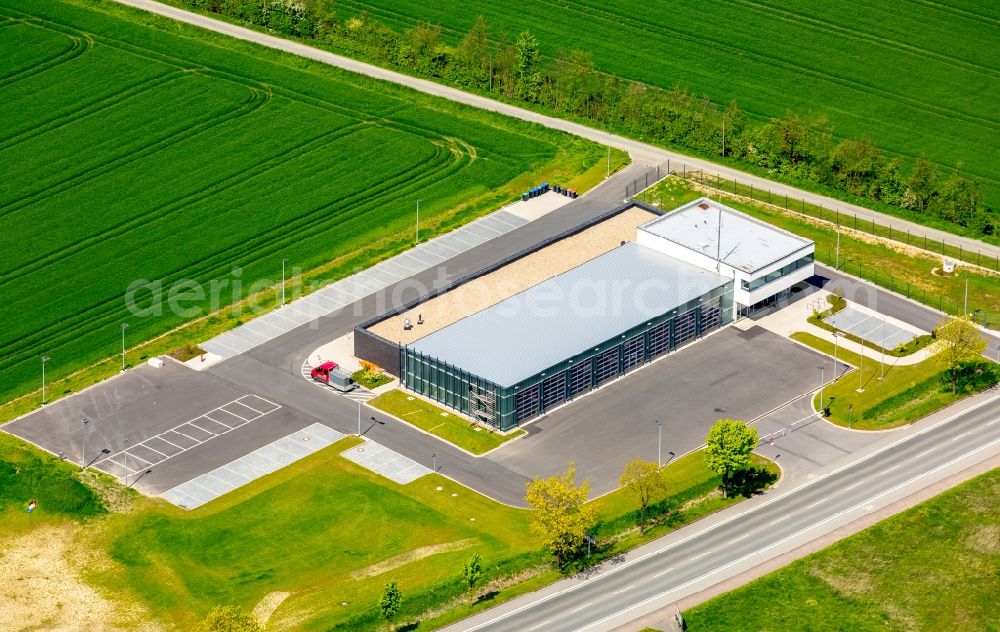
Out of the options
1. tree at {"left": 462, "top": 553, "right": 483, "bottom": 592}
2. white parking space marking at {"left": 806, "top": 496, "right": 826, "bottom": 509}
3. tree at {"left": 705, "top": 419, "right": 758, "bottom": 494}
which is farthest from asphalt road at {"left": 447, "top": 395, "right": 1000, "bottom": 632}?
tree at {"left": 705, "top": 419, "right": 758, "bottom": 494}

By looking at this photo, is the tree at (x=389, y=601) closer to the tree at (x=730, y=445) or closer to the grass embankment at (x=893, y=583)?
the grass embankment at (x=893, y=583)

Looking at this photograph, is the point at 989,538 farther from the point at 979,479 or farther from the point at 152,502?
the point at 152,502

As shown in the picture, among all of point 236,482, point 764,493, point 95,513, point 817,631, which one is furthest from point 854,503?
point 95,513

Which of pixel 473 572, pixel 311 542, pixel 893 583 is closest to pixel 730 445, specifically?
pixel 893 583

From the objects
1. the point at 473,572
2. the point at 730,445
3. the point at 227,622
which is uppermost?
the point at 730,445

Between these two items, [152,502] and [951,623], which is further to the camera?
[152,502]

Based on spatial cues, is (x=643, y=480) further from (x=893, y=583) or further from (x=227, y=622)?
(x=227, y=622)

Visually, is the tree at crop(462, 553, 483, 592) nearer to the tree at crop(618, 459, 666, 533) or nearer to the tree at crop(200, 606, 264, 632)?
the tree at crop(618, 459, 666, 533)
